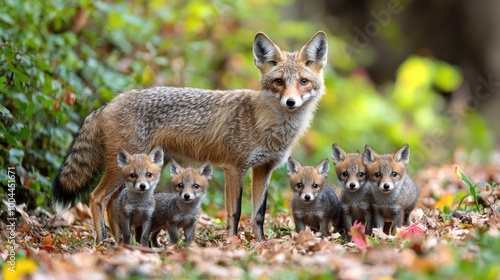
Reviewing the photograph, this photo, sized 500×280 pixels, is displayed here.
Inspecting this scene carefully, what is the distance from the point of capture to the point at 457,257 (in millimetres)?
5195

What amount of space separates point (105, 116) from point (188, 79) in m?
4.91

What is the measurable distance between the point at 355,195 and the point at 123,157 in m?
2.57

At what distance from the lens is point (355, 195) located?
7.72m

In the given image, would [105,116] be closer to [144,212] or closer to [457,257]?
[144,212]

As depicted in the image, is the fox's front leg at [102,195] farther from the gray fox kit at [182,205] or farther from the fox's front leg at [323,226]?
the fox's front leg at [323,226]

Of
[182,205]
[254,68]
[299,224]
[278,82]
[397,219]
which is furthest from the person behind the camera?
[254,68]

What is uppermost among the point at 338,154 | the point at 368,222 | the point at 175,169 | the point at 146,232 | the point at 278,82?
the point at 278,82

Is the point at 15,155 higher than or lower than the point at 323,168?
lower

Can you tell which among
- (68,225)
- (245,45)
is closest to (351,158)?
(68,225)

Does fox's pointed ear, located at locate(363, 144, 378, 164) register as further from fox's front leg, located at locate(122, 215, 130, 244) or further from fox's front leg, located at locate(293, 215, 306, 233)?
fox's front leg, located at locate(122, 215, 130, 244)

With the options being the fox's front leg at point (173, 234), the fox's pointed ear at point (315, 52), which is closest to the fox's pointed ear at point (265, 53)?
the fox's pointed ear at point (315, 52)

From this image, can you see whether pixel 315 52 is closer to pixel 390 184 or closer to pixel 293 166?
pixel 293 166

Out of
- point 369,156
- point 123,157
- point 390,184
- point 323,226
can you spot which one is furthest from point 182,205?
point 390,184

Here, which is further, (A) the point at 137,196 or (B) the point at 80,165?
(B) the point at 80,165
